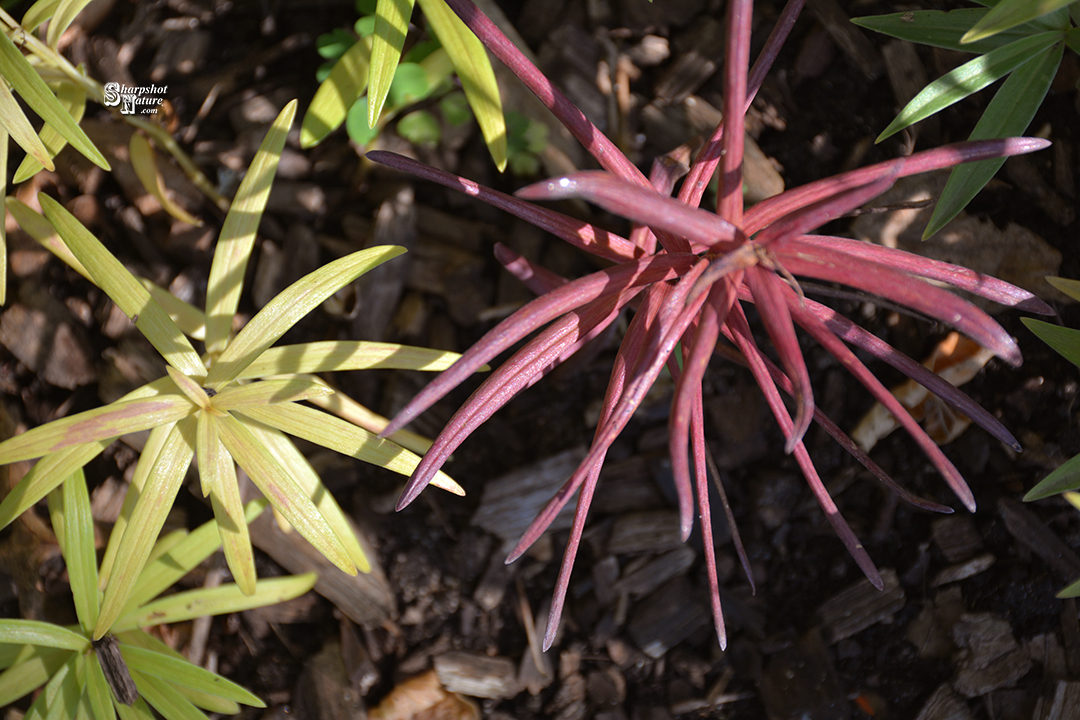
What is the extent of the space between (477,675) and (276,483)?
833 millimetres

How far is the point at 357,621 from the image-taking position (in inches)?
59.9

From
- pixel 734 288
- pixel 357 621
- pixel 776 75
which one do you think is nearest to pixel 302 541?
pixel 357 621

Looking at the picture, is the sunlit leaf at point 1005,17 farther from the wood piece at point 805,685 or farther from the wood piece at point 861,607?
the wood piece at point 805,685

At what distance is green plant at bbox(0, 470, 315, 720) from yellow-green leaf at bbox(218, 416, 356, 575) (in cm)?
22

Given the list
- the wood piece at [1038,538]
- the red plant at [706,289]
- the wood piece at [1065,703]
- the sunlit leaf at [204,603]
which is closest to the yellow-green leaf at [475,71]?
the red plant at [706,289]

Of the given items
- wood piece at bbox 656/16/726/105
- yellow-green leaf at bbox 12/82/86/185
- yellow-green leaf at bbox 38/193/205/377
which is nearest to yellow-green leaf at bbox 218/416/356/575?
yellow-green leaf at bbox 38/193/205/377

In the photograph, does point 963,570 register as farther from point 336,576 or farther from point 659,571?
point 336,576

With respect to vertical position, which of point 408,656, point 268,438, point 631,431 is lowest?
point 408,656

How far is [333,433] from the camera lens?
0.96 m

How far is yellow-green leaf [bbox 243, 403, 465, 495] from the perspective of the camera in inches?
37.3

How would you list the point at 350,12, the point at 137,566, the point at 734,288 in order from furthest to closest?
1. the point at 350,12
2. the point at 137,566
3. the point at 734,288

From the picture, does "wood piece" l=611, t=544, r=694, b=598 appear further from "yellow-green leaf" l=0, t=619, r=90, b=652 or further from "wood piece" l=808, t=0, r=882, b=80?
"wood piece" l=808, t=0, r=882, b=80

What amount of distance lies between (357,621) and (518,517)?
0.47 meters

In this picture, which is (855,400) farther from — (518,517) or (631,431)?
(518,517)
